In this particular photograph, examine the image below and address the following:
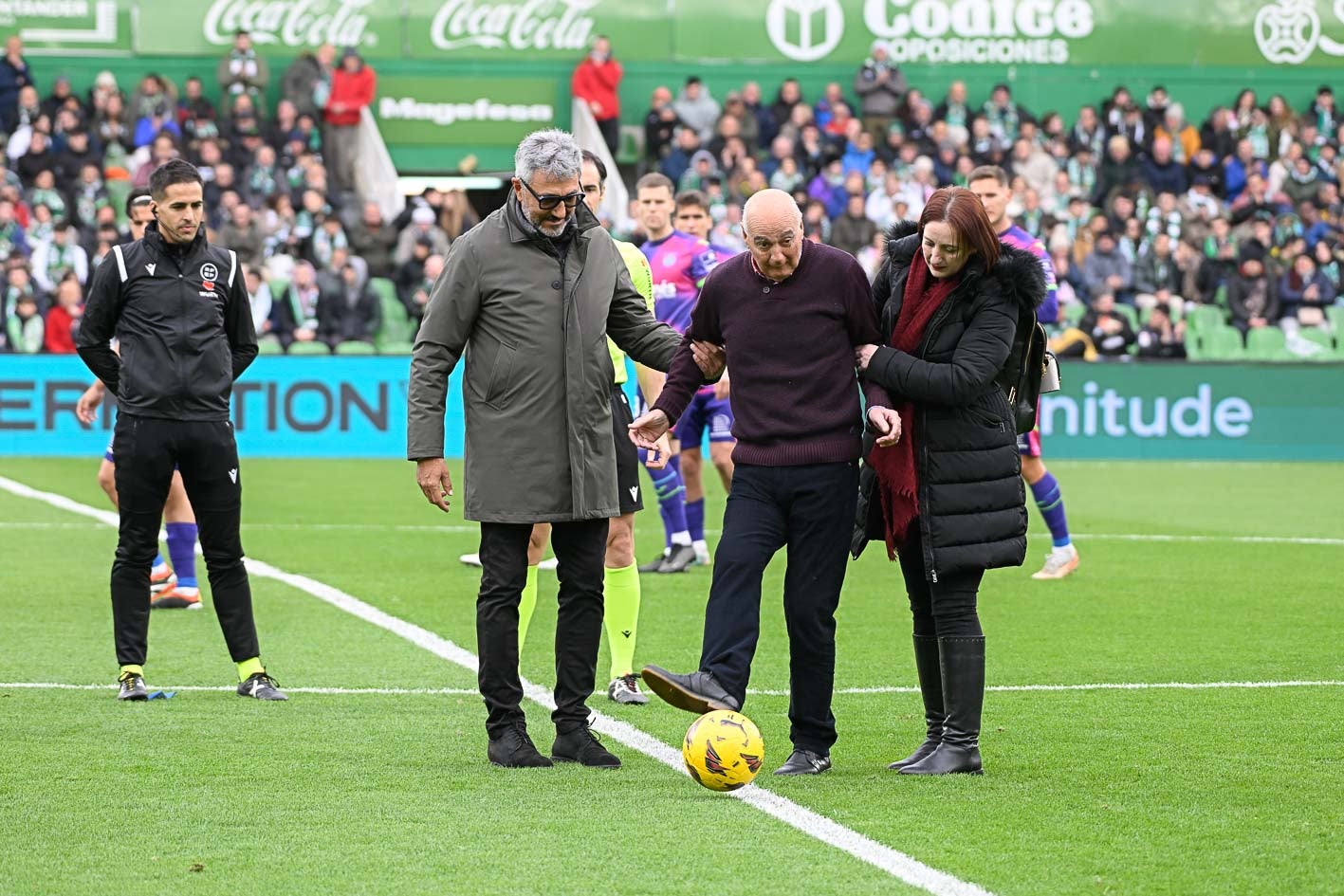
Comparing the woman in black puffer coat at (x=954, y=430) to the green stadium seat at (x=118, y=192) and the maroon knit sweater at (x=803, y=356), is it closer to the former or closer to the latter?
the maroon knit sweater at (x=803, y=356)

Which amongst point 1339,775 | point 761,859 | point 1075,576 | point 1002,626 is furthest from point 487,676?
point 1075,576

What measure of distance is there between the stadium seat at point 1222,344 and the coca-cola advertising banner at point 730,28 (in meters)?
7.50

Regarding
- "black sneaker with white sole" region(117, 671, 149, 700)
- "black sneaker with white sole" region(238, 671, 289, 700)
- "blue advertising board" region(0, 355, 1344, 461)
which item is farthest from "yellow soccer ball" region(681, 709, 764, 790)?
"blue advertising board" region(0, 355, 1344, 461)

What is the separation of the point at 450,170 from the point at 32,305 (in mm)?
8445

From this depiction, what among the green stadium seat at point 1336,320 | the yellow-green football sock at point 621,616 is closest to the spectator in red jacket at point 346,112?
the green stadium seat at point 1336,320

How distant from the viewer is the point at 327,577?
483 inches

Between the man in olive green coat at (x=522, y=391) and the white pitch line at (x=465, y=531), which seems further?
the white pitch line at (x=465, y=531)

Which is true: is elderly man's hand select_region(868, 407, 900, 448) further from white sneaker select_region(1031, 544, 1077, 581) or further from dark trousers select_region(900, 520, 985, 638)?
white sneaker select_region(1031, 544, 1077, 581)

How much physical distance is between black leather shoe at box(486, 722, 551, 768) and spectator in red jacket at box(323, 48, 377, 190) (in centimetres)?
2202

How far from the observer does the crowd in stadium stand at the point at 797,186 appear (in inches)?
951

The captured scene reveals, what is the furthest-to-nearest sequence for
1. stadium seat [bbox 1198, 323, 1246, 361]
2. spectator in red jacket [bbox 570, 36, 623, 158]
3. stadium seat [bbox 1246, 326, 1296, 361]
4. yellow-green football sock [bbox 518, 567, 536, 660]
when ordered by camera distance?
spectator in red jacket [bbox 570, 36, 623, 158] → stadium seat [bbox 1198, 323, 1246, 361] → stadium seat [bbox 1246, 326, 1296, 361] → yellow-green football sock [bbox 518, 567, 536, 660]

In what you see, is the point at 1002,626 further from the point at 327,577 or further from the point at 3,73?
the point at 3,73

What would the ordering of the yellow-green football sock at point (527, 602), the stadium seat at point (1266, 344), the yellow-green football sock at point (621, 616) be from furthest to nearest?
1. the stadium seat at point (1266, 344)
2. the yellow-green football sock at point (621, 616)
3. the yellow-green football sock at point (527, 602)

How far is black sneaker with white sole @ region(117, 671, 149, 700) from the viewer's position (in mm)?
8141
